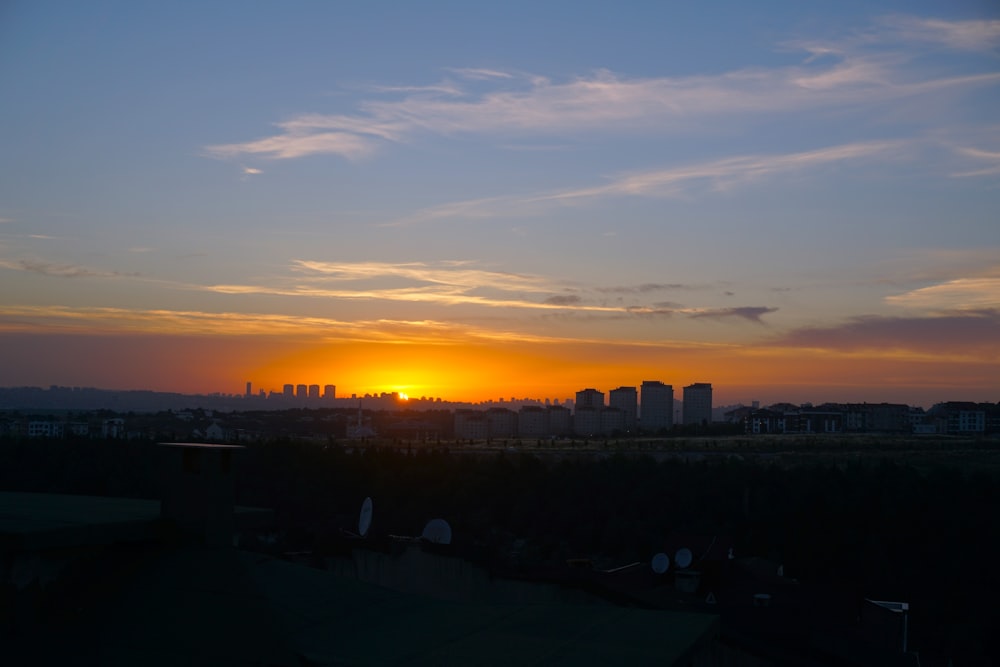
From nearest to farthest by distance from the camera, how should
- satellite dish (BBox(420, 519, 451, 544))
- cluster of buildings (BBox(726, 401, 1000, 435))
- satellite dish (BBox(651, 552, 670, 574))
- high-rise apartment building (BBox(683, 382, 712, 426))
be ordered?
satellite dish (BBox(420, 519, 451, 544))
satellite dish (BBox(651, 552, 670, 574))
cluster of buildings (BBox(726, 401, 1000, 435))
high-rise apartment building (BBox(683, 382, 712, 426))

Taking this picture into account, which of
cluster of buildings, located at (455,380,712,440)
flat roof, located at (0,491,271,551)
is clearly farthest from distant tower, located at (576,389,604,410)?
flat roof, located at (0,491,271,551)

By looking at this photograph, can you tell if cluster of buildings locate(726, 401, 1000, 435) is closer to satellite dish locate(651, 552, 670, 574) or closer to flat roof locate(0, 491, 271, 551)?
satellite dish locate(651, 552, 670, 574)

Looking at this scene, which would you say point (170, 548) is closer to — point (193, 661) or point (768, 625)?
point (193, 661)

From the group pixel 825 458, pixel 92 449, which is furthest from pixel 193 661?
pixel 825 458

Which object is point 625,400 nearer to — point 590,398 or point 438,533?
point 590,398

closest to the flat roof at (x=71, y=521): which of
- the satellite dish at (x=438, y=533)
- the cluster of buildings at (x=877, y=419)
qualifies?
the satellite dish at (x=438, y=533)

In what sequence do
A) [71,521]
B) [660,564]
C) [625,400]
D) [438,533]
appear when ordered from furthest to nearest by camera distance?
[625,400]
[660,564]
[438,533]
[71,521]

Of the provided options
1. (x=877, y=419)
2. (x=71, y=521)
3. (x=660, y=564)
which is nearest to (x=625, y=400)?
(x=877, y=419)
